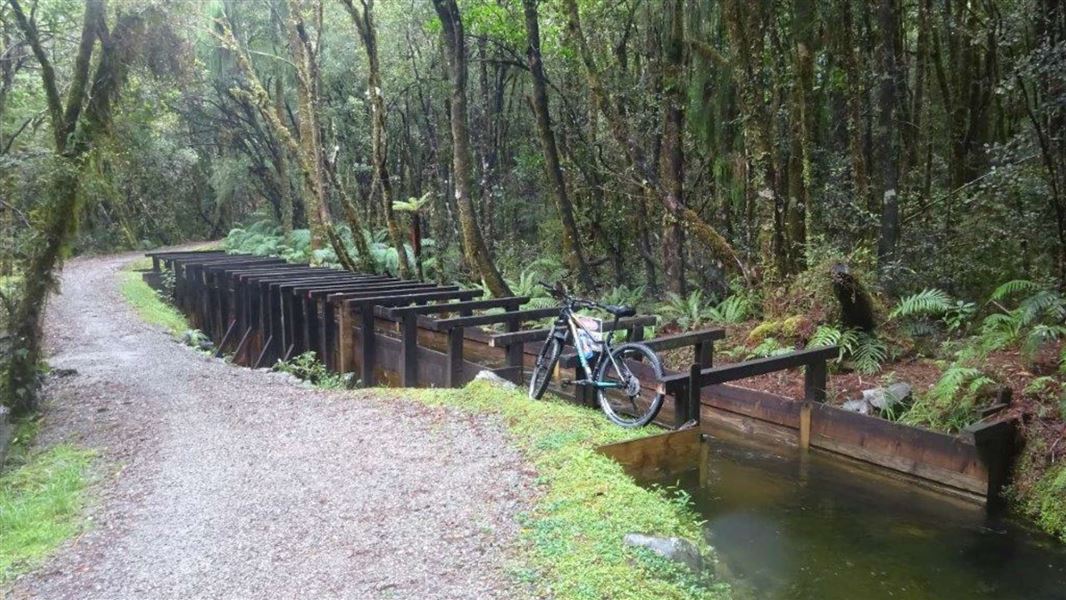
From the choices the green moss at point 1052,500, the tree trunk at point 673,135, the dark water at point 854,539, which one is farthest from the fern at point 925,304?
the tree trunk at point 673,135

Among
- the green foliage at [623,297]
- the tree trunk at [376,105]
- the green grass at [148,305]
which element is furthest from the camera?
the green grass at [148,305]

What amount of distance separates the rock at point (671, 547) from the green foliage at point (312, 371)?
690 cm

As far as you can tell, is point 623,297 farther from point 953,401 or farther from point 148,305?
point 148,305

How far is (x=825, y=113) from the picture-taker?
44.9ft

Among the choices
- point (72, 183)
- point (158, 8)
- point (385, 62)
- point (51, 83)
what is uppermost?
point (385, 62)

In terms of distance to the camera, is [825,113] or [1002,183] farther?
[825,113]

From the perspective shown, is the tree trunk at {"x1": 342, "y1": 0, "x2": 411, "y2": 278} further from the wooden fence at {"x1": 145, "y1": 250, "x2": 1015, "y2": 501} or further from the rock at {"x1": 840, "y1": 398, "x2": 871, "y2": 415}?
the rock at {"x1": 840, "y1": 398, "x2": 871, "y2": 415}

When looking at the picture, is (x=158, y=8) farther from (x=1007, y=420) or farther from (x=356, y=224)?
(x=1007, y=420)

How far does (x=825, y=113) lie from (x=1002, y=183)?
409 centimetres

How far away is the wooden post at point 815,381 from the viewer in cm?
857

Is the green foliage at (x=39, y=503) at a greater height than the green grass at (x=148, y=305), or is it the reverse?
the green grass at (x=148, y=305)

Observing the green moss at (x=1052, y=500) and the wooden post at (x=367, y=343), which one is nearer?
the green moss at (x=1052, y=500)

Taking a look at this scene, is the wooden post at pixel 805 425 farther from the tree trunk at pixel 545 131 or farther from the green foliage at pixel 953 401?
the tree trunk at pixel 545 131

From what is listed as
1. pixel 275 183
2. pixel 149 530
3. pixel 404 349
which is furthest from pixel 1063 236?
pixel 275 183
